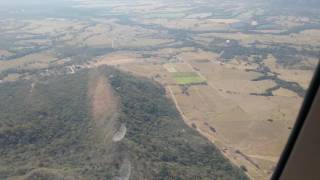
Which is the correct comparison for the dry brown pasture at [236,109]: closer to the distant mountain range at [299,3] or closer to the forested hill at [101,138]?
the forested hill at [101,138]

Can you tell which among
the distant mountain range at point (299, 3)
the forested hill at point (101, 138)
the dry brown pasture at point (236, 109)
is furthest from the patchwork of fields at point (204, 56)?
the distant mountain range at point (299, 3)

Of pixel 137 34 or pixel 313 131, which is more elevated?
pixel 313 131

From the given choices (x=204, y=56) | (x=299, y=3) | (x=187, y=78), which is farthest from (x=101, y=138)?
(x=299, y=3)

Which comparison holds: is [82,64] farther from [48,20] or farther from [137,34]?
[48,20]

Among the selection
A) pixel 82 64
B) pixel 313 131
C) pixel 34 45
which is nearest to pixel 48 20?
pixel 34 45

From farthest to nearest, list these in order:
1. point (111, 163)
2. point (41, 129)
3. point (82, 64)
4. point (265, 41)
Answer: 1. point (265, 41)
2. point (82, 64)
3. point (41, 129)
4. point (111, 163)

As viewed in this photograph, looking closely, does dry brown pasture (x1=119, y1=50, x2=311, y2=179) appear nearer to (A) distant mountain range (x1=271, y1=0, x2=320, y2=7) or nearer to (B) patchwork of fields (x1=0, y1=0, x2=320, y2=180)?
(B) patchwork of fields (x1=0, y1=0, x2=320, y2=180)

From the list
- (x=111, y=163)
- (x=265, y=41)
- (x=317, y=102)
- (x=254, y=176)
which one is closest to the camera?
(x=317, y=102)
